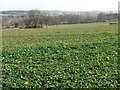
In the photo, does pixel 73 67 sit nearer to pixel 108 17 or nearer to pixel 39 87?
pixel 39 87

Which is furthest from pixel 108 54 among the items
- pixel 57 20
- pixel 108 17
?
pixel 108 17

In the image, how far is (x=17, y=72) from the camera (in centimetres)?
985

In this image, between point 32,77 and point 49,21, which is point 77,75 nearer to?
point 32,77

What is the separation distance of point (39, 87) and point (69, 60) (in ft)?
14.7

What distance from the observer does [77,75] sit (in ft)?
29.9

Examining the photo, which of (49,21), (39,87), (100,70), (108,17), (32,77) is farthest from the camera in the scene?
(108,17)

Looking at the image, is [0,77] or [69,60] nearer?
[0,77]

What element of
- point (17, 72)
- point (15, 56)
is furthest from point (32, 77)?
point (15, 56)

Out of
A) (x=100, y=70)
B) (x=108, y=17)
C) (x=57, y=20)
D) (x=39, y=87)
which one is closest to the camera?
(x=39, y=87)

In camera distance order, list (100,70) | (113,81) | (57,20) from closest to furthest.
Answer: (113,81), (100,70), (57,20)

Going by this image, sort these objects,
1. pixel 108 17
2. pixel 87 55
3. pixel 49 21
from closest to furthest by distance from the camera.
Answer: pixel 87 55
pixel 49 21
pixel 108 17

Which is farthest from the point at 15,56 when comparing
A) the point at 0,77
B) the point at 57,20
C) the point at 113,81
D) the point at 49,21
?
the point at 57,20

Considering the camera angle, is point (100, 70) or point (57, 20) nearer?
point (100, 70)

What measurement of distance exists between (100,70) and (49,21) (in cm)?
7557
